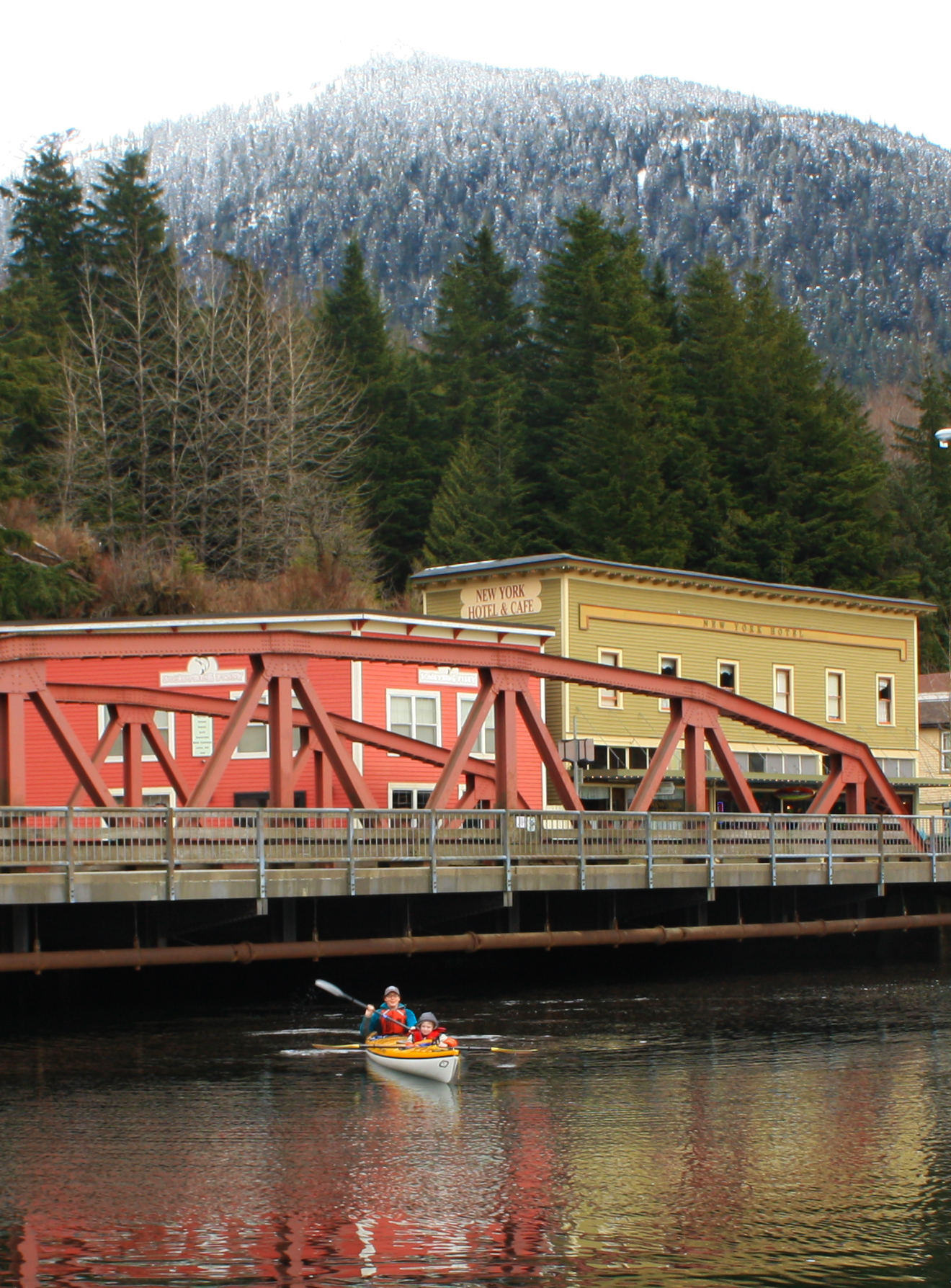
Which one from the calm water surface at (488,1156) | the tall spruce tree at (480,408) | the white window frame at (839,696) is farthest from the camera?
the tall spruce tree at (480,408)

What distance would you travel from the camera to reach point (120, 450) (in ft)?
251

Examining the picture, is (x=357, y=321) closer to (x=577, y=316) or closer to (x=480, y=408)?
(x=480, y=408)

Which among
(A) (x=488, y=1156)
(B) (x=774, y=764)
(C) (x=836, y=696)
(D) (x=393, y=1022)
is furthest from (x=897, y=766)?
(A) (x=488, y=1156)

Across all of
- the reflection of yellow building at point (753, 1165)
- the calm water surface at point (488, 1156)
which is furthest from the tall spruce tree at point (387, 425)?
the reflection of yellow building at point (753, 1165)

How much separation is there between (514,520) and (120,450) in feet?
60.5

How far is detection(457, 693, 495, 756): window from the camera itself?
160 feet

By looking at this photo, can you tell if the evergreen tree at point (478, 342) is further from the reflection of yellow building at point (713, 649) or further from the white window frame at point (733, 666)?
the white window frame at point (733, 666)

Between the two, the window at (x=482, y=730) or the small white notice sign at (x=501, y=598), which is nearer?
the window at (x=482, y=730)

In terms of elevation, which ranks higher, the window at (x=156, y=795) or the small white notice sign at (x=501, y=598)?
the small white notice sign at (x=501, y=598)

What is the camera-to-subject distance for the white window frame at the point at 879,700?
203ft

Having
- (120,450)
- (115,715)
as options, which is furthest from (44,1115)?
(120,450)

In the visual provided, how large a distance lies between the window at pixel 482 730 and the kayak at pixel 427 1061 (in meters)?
22.5

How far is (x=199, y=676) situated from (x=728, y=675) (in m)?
19.5

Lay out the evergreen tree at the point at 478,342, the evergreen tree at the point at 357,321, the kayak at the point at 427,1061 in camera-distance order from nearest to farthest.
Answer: the kayak at the point at 427,1061 < the evergreen tree at the point at 478,342 < the evergreen tree at the point at 357,321
